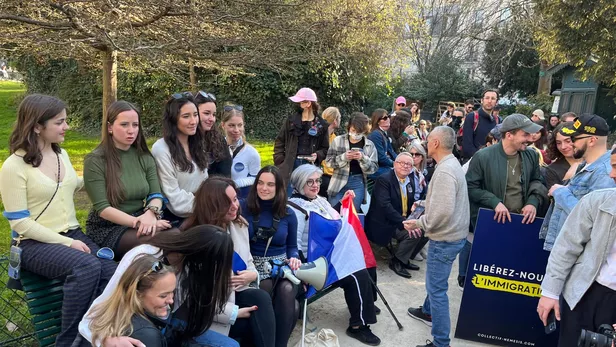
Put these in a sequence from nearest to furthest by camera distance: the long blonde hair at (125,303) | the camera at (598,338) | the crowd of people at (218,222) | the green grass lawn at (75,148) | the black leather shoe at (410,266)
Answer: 1. the long blonde hair at (125,303)
2. the camera at (598,338)
3. the crowd of people at (218,222)
4. the black leather shoe at (410,266)
5. the green grass lawn at (75,148)

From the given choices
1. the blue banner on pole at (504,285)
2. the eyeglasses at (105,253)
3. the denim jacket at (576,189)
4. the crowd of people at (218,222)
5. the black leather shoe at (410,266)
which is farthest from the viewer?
the black leather shoe at (410,266)

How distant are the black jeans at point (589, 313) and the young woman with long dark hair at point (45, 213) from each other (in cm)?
294

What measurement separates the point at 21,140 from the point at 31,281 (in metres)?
0.93

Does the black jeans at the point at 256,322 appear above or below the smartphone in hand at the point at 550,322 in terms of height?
below

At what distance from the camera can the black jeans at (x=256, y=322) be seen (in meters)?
3.13

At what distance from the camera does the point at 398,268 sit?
5.38 meters

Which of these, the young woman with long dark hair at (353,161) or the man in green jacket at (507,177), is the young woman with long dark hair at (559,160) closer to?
the man in green jacket at (507,177)

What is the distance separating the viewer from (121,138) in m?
3.23

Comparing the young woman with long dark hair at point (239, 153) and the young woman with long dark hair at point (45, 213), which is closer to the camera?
the young woman with long dark hair at point (45, 213)

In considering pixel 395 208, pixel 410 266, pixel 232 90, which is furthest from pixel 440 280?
pixel 232 90

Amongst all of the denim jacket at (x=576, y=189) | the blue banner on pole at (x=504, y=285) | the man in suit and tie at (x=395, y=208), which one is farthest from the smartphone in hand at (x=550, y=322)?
the man in suit and tie at (x=395, y=208)

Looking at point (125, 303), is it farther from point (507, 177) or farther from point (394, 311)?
point (507, 177)

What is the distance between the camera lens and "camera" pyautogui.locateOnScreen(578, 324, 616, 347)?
2.32 m

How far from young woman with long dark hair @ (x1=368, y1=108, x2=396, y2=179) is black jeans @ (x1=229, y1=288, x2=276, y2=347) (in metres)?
3.26
